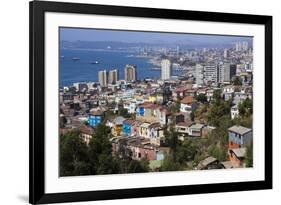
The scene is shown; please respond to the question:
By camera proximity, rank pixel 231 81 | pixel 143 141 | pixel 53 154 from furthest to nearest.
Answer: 1. pixel 231 81
2. pixel 143 141
3. pixel 53 154

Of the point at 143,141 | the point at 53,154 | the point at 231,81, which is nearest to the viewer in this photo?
the point at 53,154

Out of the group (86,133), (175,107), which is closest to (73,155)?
(86,133)

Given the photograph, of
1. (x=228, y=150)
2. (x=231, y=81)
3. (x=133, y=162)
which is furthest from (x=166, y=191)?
(x=231, y=81)

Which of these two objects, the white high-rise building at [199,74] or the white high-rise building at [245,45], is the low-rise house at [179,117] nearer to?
the white high-rise building at [199,74]

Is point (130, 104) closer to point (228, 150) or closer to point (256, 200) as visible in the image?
point (228, 150)

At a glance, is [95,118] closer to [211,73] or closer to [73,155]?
[73,155]

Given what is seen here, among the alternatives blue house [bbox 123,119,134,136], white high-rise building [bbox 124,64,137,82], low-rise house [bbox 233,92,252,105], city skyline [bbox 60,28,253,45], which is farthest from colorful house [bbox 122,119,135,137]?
low-rise house [bbox 233,92,252,105]

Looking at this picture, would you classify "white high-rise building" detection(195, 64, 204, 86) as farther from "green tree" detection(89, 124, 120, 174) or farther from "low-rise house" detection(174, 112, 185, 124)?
"green tree" detection(89, 124, 120, 174)

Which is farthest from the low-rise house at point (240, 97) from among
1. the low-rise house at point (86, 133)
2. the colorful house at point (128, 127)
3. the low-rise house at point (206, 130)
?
the low-rise house at point (86, 133)
